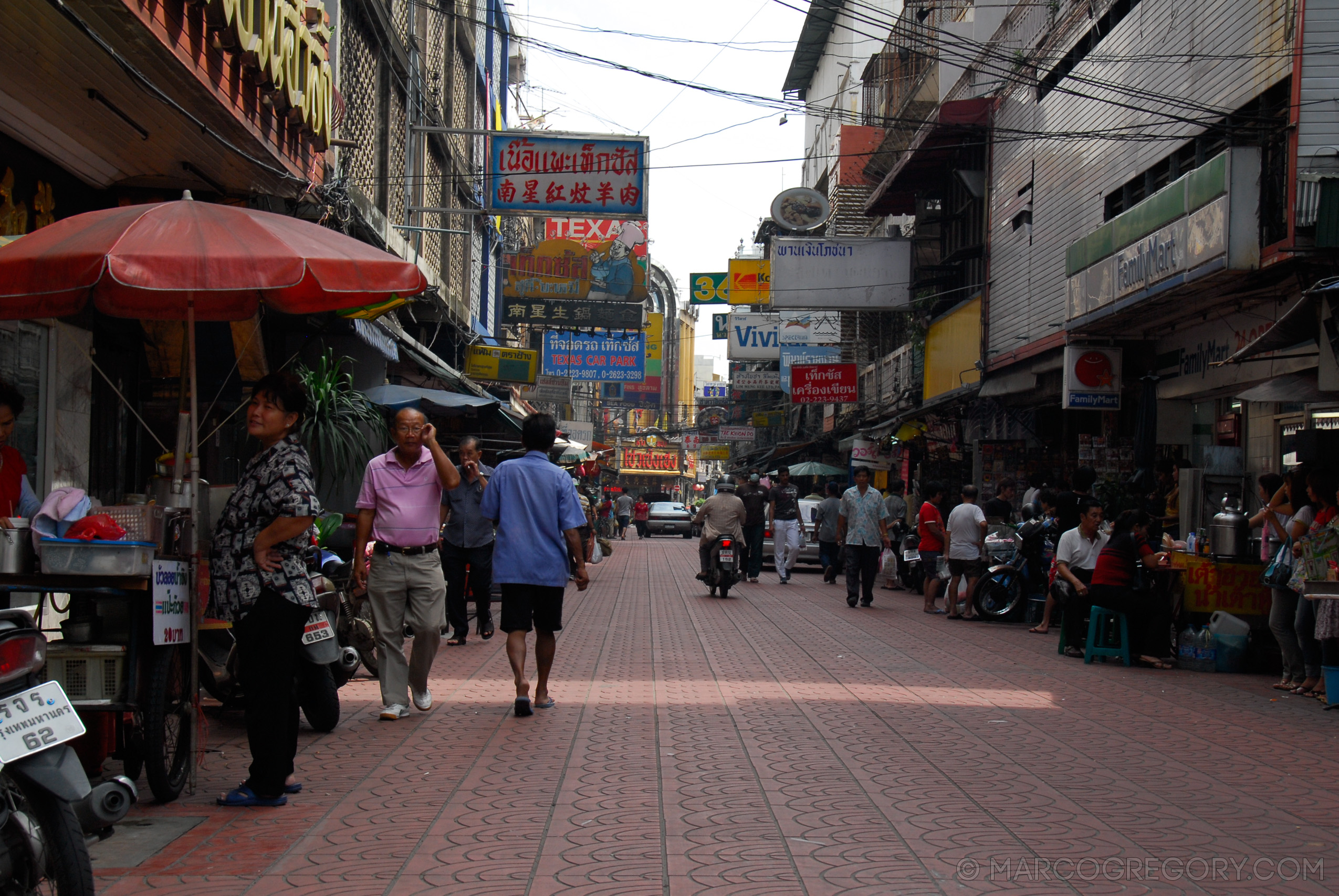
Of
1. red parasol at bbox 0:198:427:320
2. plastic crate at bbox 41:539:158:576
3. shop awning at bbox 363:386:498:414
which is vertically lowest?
plastic crate at bbox 41:539:158:576

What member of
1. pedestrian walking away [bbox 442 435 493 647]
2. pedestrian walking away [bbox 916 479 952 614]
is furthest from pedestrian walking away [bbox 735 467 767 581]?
pedestrian walking away [bbox 442 435 493 647]

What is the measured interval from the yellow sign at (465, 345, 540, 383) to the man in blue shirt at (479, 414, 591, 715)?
17165 mm

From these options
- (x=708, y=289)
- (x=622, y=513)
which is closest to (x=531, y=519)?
(x=708, y=289)

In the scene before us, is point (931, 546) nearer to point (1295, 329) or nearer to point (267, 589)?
point (1295, 329)

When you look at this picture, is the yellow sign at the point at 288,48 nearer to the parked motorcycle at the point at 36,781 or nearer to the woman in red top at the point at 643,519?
the parked motorcycle at the point at 36,781

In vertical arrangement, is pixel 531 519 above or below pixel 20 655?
above

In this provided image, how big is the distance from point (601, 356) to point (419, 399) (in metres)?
26.8

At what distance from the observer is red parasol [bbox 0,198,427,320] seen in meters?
4.97

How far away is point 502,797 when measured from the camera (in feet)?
17.4

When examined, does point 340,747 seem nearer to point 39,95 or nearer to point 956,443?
point 39,95

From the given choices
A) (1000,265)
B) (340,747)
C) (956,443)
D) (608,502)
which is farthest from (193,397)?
(608,502)

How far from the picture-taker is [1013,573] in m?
14.7

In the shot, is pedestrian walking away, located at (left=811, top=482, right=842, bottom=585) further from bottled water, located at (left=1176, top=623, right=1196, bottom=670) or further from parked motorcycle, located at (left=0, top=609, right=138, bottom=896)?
parked motorcycle, located at (left=0, top=609, right=138, bottom=896)

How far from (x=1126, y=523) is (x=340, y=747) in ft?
23.2
